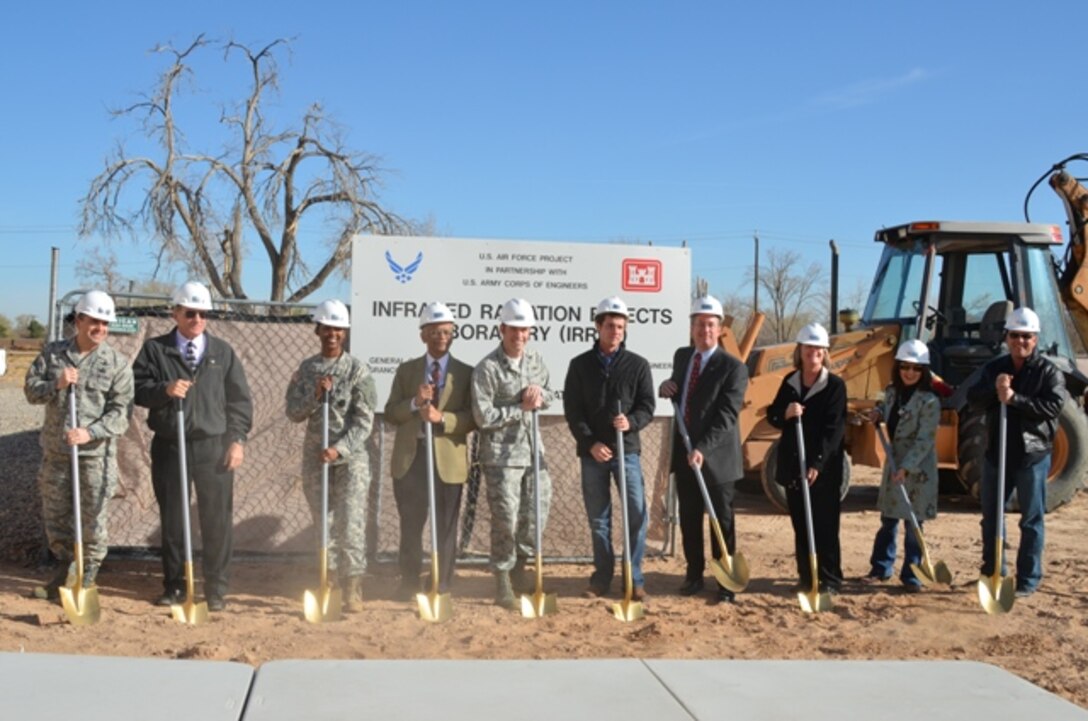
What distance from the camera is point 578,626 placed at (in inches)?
249

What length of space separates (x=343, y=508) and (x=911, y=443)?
149 inches

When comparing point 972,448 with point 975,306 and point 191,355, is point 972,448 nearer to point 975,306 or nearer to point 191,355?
point 975,306

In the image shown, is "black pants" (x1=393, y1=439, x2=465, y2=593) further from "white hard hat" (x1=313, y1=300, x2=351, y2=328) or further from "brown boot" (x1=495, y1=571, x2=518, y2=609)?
"white hard hat" (x1=313, y1=300, x2=351, y2=328)

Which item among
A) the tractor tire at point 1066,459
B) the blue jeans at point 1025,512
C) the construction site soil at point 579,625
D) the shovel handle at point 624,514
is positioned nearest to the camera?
the construction site soil at point 579,625

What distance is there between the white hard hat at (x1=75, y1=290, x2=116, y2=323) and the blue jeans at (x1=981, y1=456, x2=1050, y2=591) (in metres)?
5.68

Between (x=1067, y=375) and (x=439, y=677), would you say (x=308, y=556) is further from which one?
(x=1067, y=375)

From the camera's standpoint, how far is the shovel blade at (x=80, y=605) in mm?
6023

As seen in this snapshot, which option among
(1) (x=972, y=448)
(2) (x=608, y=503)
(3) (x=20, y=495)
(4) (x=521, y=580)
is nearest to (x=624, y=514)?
(2) (x=608, y=503)

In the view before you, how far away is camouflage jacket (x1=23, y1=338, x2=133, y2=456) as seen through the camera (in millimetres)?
6281

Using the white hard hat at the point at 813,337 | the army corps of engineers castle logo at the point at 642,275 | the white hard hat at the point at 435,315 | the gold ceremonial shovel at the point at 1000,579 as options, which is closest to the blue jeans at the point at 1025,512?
the gold ceremonial shovel at the point at 1000,579

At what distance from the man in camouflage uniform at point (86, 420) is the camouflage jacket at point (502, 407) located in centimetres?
208

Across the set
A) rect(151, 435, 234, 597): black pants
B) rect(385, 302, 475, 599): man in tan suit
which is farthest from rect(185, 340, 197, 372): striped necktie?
rect(385, 302, 475, 599): man in tan suit

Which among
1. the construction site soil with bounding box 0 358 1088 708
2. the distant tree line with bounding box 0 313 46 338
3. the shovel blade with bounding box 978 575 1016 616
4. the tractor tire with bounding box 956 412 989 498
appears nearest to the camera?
the construction site soil with bounding box 0 358 1088 708

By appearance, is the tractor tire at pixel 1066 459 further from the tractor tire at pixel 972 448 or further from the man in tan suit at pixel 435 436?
the man in tan suit at pixel 435 436
